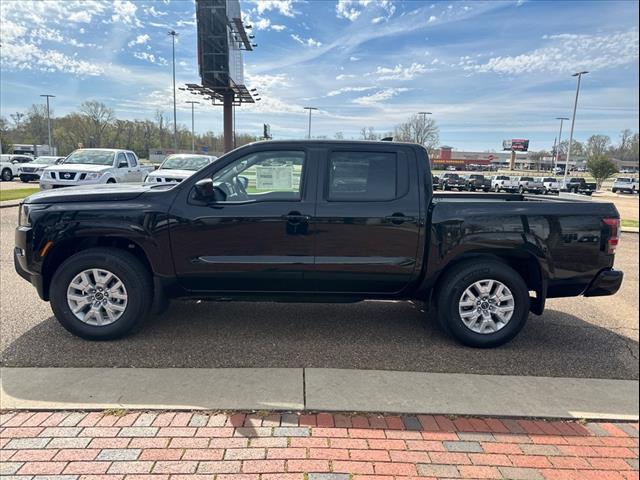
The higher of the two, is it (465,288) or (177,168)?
(177,168)

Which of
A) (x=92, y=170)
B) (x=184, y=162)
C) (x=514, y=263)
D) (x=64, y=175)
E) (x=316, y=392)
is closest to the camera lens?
(x=316, y=392)

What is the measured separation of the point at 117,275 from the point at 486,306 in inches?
135

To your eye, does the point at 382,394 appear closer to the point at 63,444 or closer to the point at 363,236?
the point at 363,236

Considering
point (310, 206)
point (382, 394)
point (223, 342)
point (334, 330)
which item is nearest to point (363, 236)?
point (310, 206)

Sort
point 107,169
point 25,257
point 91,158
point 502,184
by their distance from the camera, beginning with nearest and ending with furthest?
1. point 25,257
2. point 107,169
3. point 91,158
4. point 502,184

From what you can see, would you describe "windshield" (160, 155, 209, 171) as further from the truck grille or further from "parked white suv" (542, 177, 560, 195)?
"parked white suv" (542, 177, 560, 195)

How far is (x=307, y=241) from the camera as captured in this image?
3.98 m

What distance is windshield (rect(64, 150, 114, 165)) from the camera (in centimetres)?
1298

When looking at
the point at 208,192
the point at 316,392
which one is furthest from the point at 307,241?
the point at 316,392

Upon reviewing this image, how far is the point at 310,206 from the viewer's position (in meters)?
3.97

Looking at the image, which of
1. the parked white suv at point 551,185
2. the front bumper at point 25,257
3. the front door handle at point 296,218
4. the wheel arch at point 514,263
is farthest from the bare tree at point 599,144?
the parked white suv at point 551,185

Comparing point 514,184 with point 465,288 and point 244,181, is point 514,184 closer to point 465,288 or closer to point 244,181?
point 465,288

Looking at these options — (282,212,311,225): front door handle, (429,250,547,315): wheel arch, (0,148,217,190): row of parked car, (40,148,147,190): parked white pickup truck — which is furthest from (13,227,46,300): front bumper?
(40,148,147,190): parked white pickup truck

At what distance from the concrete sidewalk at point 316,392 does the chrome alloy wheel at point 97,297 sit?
2.02 ft
